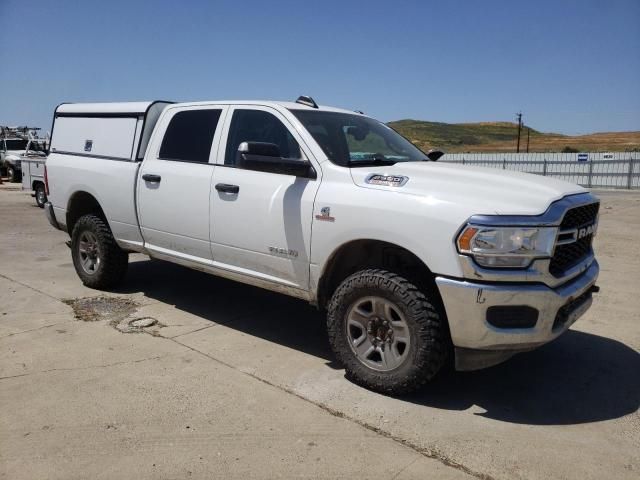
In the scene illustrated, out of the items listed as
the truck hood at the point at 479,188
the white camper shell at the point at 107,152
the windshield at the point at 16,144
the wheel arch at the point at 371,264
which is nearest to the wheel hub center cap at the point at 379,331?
the wheel arch at the point at 371,264

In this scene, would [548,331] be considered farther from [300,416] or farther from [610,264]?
[610,264]

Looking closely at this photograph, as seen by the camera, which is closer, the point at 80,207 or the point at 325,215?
the point at 325,215

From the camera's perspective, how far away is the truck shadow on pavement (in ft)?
11.7

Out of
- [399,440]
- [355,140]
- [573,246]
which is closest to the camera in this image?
[399,440]

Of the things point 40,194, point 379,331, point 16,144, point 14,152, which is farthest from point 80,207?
point 16,144

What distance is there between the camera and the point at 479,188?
345 cm

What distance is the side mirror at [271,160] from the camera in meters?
3.92

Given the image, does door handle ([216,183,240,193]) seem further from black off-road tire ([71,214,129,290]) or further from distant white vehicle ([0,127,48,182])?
distant white vehicle ([0,127,48,182])

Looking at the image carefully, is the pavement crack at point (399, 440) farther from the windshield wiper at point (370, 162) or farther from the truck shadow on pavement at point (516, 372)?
the windshield wiper at point (370, 162)

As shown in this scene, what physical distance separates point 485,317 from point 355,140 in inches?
81.2

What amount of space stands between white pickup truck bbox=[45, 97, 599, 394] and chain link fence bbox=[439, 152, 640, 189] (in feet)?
80.5

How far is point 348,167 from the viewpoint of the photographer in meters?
3.96

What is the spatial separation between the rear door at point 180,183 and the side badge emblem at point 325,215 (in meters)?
1.22

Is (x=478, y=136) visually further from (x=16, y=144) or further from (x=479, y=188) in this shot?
(x=479, y=188)
